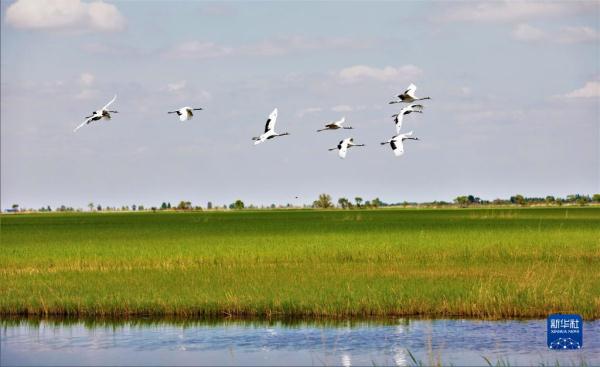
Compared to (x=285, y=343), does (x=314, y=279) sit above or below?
above

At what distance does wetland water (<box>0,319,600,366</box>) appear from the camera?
16.5m

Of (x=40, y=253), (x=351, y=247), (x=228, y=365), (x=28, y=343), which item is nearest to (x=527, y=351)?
(x=228, y=365)

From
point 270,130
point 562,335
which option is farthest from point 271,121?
point 562,335

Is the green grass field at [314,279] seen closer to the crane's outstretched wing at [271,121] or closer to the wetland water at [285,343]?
the wetland water at [285,343]

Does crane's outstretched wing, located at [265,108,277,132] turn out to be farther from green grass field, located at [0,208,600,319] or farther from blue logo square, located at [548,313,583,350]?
blue logo square, located at [548,313,583,350]

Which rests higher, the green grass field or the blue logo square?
the green grass field

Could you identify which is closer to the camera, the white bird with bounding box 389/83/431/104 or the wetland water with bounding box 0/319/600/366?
the wetland water with bounding box 0/319/600/366

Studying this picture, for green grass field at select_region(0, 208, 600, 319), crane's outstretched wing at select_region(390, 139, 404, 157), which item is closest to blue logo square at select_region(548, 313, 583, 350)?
green grass field at select_region(0, 208, 600, 319)

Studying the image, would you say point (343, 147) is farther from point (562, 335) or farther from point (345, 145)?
point (562, 335)

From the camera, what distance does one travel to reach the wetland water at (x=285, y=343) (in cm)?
1647

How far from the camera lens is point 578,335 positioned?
662 inches

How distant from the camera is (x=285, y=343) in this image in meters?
17.7

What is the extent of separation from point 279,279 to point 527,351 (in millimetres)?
9450

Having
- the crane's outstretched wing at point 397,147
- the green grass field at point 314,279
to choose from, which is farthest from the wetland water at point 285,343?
the crane's outstretched wing at point 397,147
